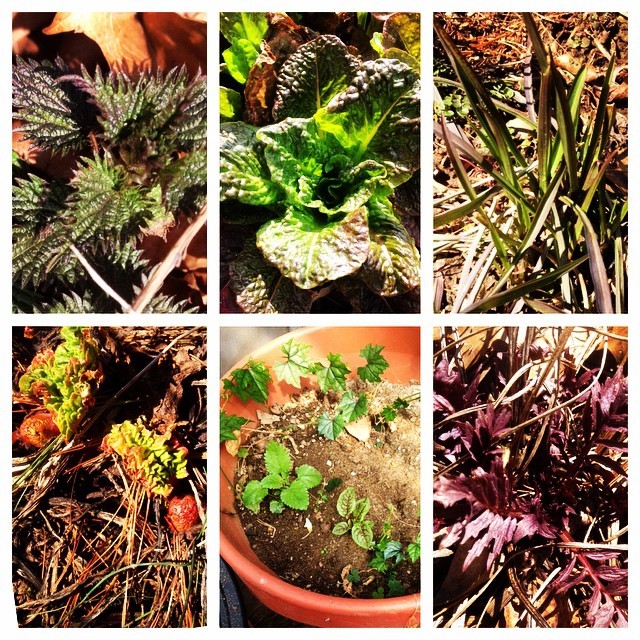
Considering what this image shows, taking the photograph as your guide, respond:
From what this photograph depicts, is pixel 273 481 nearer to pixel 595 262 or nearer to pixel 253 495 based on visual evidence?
pixel 253 495

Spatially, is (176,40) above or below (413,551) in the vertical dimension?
above

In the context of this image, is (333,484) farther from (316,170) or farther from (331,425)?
(316,170)

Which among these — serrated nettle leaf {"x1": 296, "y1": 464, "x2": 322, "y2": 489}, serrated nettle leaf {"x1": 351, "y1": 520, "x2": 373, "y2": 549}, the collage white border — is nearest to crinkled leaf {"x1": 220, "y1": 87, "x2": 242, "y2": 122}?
the collage white border

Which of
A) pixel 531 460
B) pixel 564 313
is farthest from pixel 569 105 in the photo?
pixel 531 460

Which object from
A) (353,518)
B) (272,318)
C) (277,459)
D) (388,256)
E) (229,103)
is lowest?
(353,518)

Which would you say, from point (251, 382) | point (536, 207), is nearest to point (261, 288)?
point (251, 382)

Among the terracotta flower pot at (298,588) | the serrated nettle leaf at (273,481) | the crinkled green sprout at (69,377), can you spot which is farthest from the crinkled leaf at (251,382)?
the crinkled green sprout at (69,377)
